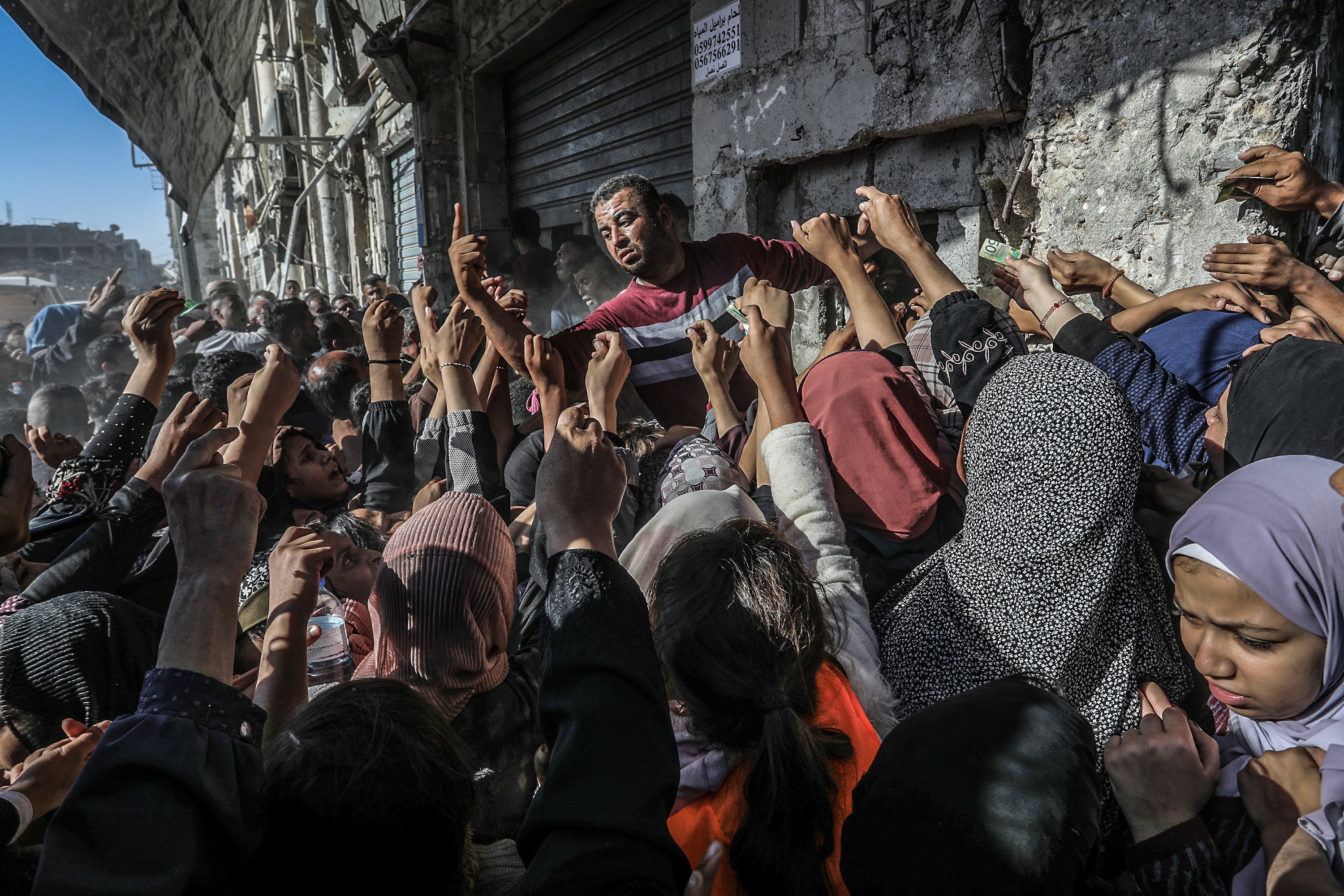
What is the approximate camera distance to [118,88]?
3088 mm

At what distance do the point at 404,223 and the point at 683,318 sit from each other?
32.1 feet

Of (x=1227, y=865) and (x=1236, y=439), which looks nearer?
(x=1227, y=865)

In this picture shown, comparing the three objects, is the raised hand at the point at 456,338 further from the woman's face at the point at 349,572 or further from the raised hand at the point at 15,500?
the raised hand at the point at 15,500

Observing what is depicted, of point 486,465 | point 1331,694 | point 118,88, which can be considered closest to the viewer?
point 1331,694

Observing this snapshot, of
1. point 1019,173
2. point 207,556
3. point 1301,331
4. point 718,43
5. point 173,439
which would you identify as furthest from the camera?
point 718,43

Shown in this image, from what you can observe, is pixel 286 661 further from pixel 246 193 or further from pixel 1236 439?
pixel 246 193

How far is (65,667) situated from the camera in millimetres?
1574

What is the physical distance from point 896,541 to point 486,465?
4.67 ft

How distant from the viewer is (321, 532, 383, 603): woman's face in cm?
225

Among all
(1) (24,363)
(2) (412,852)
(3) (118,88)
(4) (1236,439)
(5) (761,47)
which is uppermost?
(5) (761,47)

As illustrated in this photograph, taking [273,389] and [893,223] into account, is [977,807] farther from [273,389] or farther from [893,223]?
[893,223]

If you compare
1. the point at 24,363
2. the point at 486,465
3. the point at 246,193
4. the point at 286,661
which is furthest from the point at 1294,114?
the point at 246,193

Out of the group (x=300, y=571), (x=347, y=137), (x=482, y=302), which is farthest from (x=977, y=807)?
(x=347, y=137)

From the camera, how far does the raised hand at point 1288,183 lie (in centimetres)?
217
